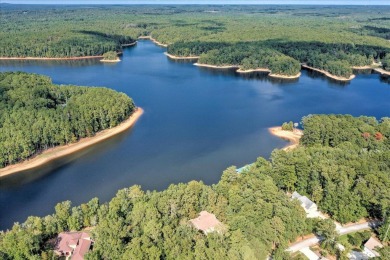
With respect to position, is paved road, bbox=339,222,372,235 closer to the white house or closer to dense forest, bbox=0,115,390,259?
dense forest, bbox=0,115,390,259

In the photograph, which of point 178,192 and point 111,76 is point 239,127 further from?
point 111,76

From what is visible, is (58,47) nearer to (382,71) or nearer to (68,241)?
(68,241)

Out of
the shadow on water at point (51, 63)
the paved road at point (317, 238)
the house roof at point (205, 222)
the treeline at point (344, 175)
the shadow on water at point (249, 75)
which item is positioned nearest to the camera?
the house roof at point (205, 222)

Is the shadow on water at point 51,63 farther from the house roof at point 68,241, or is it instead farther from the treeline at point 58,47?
the house roof at point 68,241

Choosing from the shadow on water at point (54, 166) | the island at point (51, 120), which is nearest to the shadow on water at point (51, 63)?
the island at point (51, 120)

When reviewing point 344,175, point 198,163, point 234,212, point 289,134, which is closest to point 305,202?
point 344,175

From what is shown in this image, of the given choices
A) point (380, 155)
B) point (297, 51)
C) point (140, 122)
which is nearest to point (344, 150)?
point (380, 155)
